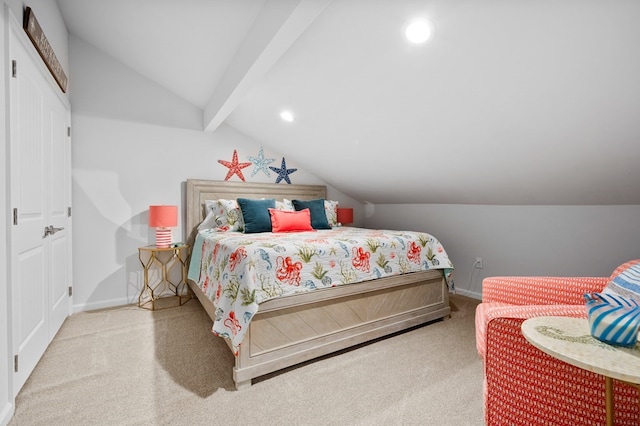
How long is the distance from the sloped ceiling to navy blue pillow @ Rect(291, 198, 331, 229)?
25.9 inches

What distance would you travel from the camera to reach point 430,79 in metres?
1.97

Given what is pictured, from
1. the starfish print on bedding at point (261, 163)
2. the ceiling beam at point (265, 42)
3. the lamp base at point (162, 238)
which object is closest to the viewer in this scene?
the ceiling beam at point (265, 42)

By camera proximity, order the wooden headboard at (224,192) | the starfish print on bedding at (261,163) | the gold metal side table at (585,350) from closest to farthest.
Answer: the gold metal side table at (585,350), the wooden headboard at (224,192), the starfish print on bedding at (261,163)

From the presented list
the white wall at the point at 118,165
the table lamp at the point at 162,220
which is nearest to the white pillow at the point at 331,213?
the white wall at the point at 118,165

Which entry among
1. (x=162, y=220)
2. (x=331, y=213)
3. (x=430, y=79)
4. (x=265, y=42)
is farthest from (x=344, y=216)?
(x=265, y=42)

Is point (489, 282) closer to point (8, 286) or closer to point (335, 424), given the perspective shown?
point (335, 424)

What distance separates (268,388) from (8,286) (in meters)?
1.41

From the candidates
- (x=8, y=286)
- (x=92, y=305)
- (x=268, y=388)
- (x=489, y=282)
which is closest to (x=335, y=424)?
(x=268, y=388)

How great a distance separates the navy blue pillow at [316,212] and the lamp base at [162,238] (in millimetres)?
1385

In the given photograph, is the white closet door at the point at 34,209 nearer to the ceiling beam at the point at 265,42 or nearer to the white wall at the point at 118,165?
the white wall at the point at 118,165

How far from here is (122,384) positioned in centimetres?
177

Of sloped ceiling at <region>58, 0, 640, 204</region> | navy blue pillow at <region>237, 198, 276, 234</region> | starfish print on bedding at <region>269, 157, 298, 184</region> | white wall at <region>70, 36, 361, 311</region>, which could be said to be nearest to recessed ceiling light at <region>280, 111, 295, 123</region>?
sloped ceiling at <region>58, 0, 640, 204</region>

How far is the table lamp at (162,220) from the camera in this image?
3004 millimetres

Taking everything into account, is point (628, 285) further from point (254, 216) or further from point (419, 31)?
point (254, 216)
